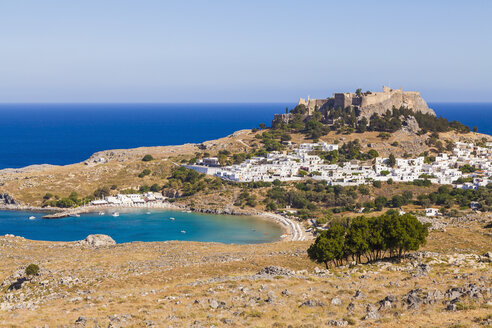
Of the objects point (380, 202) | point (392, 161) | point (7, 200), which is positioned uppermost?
point (392, 161)

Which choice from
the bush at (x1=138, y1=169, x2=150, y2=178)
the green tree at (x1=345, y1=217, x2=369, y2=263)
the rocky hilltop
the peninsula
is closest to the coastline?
the peninsula

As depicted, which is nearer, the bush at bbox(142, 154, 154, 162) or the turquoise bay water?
the turquoise bay water

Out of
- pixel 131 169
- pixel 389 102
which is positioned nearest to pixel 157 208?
pixel 131 169

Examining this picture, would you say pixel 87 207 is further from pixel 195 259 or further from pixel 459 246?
pixel 459 246

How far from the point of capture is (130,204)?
81.9 metres

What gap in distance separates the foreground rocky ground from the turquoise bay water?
2414cm

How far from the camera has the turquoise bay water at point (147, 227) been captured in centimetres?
6317

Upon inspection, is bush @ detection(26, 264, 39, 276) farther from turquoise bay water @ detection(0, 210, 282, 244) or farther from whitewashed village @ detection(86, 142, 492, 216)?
whitewashed village @ detection(86, 142, 492, 216)

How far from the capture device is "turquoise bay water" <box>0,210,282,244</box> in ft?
207

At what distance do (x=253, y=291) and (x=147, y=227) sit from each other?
49001 mm

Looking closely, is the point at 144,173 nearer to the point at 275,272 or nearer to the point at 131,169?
the point at 131,169

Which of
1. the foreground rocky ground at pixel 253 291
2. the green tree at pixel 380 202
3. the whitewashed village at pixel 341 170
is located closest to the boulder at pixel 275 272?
the foreground rocky ground at pixel 253 291

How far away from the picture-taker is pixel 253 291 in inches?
893

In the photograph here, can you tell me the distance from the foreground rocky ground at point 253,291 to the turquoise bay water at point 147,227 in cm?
2414
